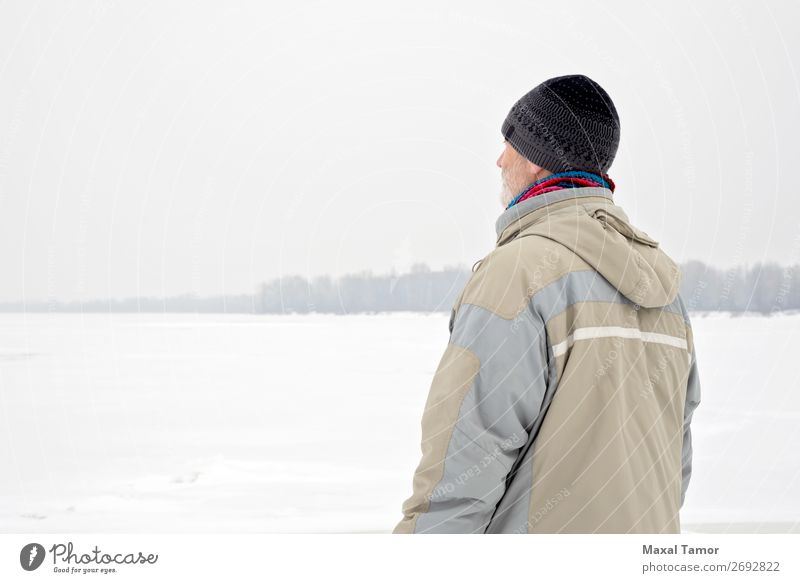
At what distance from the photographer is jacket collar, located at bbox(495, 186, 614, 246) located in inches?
48.9

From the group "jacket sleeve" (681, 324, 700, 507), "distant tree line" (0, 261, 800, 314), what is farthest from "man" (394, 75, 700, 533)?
"distant tree line" (0, 261, 800, 314)

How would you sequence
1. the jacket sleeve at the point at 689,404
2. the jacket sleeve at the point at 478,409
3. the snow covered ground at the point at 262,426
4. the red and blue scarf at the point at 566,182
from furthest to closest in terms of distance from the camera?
the snow covered ground at the point at 262,426 < the jacket sleeve at the point at 689,404 < the red and blue scarf at the point at 566,182 < the jacket sleeve at the point at 478,409

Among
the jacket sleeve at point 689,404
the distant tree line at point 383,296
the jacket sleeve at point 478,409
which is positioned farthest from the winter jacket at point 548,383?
the distant tree line at point 383,296

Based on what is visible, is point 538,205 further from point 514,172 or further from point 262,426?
point 262,426

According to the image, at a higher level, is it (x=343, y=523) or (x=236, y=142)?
(x=236, y=142)

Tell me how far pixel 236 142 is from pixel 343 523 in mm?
1987

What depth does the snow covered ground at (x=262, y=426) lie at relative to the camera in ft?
10.3

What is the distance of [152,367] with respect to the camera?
417 cm

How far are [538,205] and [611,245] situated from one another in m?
0.16

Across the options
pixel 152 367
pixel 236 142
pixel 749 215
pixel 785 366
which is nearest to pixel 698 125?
pixel 749 215

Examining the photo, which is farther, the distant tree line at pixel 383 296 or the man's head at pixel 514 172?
the distant tree line at pixel 383 296

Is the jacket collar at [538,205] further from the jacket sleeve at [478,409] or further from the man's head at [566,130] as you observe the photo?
the jacket sleeve at [478,409]

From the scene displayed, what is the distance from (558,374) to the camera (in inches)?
46.6

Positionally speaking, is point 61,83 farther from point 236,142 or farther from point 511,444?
point 511,444
